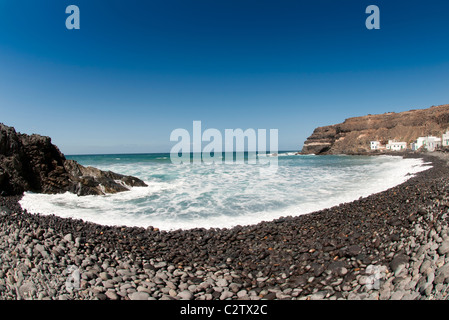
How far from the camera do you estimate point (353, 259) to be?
473 cm

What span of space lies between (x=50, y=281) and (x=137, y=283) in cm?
157

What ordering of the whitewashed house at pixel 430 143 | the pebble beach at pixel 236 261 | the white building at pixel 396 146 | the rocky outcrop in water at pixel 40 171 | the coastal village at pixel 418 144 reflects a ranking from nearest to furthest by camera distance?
the pebble beach at pixel 236 261
the rocky outcrop in water at pixel 40 171
the coastal village at pixel 418 144
the whitewashed house at pixel 430 143
the white building at pixel 396 146

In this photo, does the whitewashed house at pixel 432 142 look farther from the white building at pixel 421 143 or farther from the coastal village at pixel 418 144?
the white building at pixel 421 143

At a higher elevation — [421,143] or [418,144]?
[421,143]

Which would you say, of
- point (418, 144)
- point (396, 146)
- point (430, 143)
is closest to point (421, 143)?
point (418, 144)

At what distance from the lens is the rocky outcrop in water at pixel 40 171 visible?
1252 cm

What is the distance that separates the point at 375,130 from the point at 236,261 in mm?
118205

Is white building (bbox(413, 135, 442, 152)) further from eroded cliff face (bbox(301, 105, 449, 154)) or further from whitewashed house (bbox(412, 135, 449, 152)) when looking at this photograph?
eroded cliff face (bbox(301, 105, 449, 154))

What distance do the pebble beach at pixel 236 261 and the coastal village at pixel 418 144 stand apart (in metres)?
72.8

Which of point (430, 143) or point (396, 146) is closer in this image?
point (430, 143)

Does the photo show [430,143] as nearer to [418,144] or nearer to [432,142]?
[432,142]

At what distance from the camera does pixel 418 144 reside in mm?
70125

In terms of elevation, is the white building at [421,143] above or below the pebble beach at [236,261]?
above

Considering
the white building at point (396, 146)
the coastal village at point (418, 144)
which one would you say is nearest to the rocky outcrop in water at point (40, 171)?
the coastal village at point (418, 144)
